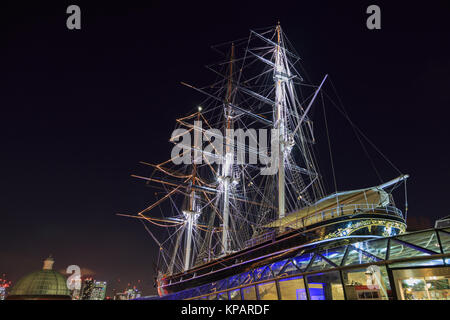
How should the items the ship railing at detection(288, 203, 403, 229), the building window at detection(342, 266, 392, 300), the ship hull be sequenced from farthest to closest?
the ship railing at detection(288, 203, 403, 229)
the ship hull
the building window at detection(342, 266, 392, 300)

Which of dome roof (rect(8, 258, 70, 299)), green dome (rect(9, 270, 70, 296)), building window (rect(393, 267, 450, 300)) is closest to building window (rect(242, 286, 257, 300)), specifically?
building window (rect(393, 267, 450, 300))

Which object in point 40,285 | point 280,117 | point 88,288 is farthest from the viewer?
point 88,288

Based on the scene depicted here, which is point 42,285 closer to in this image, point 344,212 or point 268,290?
point 268,290

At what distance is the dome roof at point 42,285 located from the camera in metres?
33.1

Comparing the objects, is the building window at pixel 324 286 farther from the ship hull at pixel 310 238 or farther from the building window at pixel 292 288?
the ship hull at pixel 310 238

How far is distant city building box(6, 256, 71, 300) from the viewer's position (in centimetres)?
3306

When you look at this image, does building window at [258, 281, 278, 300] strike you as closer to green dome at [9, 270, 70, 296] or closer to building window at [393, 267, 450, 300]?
building window at [393, 267, 450, 300]

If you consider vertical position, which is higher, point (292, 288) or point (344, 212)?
point (344, 212)

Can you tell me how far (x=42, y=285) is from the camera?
33.8 m

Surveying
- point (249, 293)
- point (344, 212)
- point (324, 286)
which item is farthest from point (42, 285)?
point (344, 212)

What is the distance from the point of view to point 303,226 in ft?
43.0
